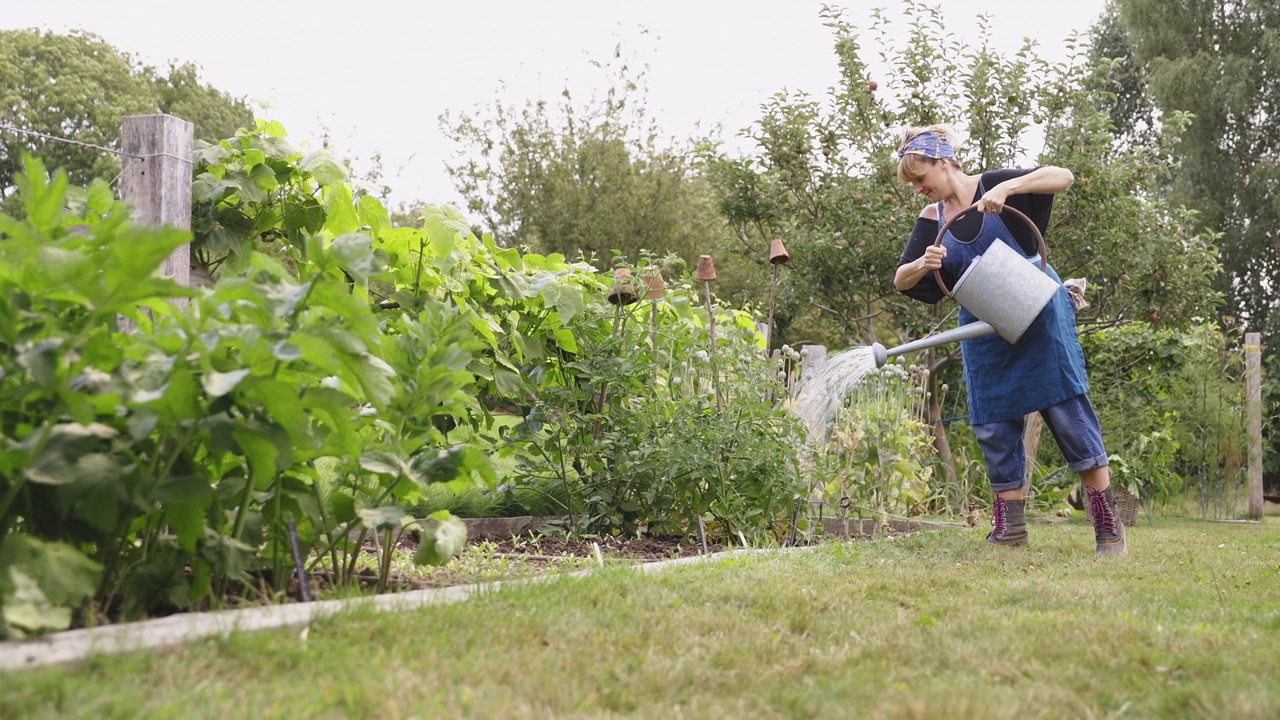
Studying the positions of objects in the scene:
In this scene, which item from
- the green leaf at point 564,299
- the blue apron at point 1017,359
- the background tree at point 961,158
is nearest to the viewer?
the green leaf at point 564,299

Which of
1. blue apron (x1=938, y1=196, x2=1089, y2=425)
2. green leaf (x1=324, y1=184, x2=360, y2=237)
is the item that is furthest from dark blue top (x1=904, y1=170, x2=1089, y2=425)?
green leaf (x1=324, y1=184, x2=360, y2=237)

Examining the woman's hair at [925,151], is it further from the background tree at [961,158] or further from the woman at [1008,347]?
the background tree at [961,158]

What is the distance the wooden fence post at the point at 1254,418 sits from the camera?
349 inches

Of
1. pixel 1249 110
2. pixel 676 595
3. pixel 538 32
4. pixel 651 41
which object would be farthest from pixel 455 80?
pixel 676 595

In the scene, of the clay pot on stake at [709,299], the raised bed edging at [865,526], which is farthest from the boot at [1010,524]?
the clay pot on stake at [709,299]

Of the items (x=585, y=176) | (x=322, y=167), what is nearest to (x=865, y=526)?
(x=322, y=167)

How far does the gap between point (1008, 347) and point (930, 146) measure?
2.88ft

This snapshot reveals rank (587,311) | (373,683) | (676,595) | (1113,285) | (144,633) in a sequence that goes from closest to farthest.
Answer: (373,683)
(144,633)
(676,595)
(587,311)
(1113,285)

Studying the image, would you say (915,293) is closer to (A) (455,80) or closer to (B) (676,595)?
(B) (676,595)

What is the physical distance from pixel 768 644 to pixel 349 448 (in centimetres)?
91

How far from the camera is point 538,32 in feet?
69.8

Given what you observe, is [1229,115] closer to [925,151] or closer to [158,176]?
[925,151]

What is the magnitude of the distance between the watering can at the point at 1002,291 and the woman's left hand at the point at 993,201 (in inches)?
1.3

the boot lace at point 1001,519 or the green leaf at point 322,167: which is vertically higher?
the green leaf at point 322,167
